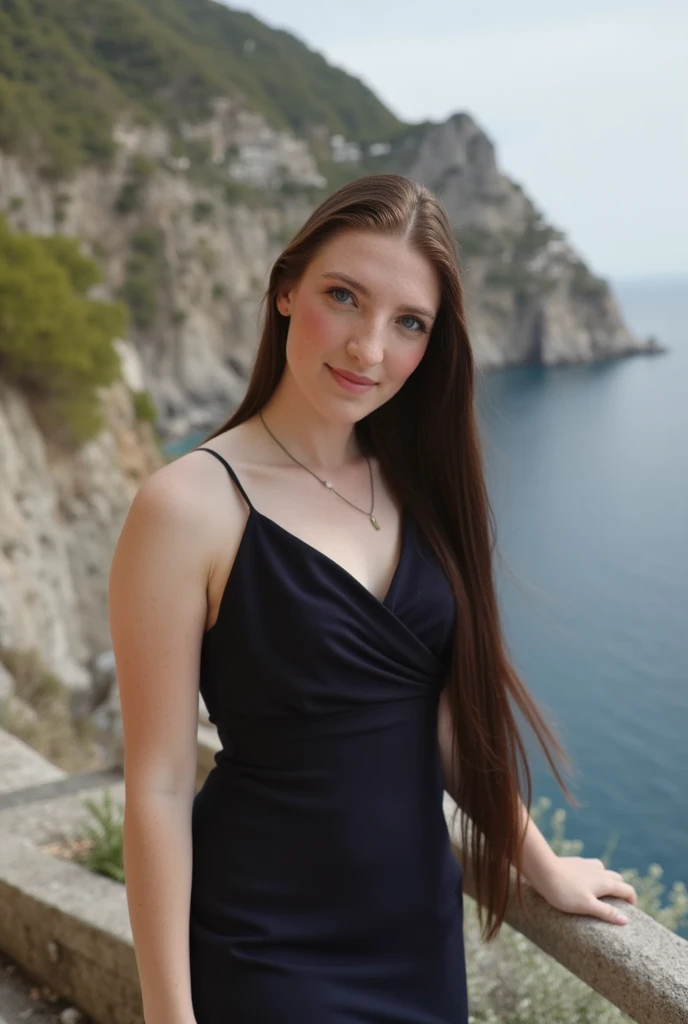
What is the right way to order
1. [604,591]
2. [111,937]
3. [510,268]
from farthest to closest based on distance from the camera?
[510,268]
[604,591]
[111,937]

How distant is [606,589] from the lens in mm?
16969

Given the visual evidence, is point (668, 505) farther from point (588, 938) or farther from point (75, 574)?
point (588, 938)

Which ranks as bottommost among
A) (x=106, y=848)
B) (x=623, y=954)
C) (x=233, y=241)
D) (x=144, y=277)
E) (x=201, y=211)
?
(x=106, y=848)

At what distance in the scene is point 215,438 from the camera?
52.3 inches

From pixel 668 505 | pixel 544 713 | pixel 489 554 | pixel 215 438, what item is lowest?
pixel 668 505

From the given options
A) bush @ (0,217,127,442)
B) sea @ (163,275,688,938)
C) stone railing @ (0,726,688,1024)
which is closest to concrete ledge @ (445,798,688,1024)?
stone railing @ (0,726,688,1024)

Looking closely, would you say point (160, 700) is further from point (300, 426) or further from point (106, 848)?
point (106, 848)

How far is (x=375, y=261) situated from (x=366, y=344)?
0.34ft

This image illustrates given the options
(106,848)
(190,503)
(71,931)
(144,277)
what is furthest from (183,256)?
(190,503)

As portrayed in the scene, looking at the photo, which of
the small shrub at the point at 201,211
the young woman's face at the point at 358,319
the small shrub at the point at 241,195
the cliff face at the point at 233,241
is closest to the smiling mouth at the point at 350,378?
the young woman's face at the point at 358,319

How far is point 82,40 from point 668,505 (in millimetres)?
22233

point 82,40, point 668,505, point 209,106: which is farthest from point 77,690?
point 209,106

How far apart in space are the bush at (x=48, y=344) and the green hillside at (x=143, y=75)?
10428mm

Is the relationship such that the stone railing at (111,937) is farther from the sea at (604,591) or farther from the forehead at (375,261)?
the forehead at (375,261)
